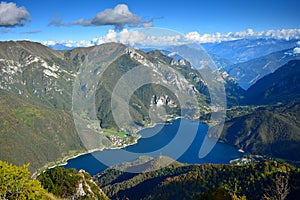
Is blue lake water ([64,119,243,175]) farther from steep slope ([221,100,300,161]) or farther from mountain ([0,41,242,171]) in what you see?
steep slope ([221,100,300,161])

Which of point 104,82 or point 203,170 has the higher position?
point 104,82

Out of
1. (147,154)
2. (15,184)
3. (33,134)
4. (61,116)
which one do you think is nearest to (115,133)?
(61,116)

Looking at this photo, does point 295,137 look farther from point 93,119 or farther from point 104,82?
point 104,82

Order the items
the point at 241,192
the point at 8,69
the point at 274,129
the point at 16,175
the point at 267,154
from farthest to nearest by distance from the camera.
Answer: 1. the point at 8,69
2. the point at 274,129
3. the point at 267,154
4. the point at 241,192
5. the point at 16,175

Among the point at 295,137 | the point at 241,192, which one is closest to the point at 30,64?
the point at 295,137

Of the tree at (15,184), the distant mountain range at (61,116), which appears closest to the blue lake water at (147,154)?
the distant mountain range at (61,116)

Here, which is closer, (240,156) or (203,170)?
(203,170)

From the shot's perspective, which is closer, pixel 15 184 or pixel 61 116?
pixel 15 184

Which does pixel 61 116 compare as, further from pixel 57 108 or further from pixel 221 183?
pixel 221 183
